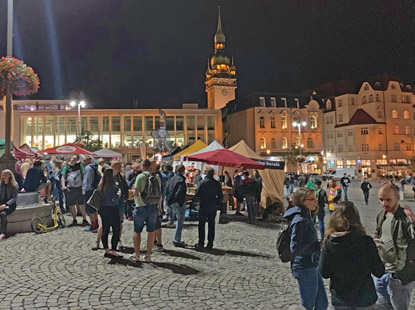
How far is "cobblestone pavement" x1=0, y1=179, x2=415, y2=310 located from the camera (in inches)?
196

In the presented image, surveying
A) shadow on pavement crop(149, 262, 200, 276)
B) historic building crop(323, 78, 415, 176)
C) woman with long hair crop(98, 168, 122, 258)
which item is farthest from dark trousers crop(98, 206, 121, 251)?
historic building crop(323, 78, 415, 176)

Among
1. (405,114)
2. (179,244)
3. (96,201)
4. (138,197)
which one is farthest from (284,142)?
(96,201)

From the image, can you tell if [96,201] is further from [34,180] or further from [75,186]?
[34,180]

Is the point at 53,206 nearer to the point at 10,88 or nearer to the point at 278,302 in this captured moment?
the point at 10,88

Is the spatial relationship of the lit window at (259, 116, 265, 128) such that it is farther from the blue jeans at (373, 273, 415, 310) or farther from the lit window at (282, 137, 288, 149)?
the blue jeans at (373, 273, 415, 310)

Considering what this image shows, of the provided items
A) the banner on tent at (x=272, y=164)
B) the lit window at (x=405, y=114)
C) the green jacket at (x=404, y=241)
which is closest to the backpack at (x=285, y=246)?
the green jacket at (x=404, y=241)

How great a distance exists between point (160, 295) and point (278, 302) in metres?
1.72

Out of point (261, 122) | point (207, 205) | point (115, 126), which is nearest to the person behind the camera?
point (207, 205)

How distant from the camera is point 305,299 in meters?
3.67

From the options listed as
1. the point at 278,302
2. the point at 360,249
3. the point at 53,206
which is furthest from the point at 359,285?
the point at 53,206

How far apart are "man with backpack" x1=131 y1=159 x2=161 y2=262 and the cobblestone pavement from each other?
409 mm

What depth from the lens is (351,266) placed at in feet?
9.91

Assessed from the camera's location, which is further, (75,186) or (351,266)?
(75,186)

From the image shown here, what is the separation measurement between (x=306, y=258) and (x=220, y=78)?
276ft
